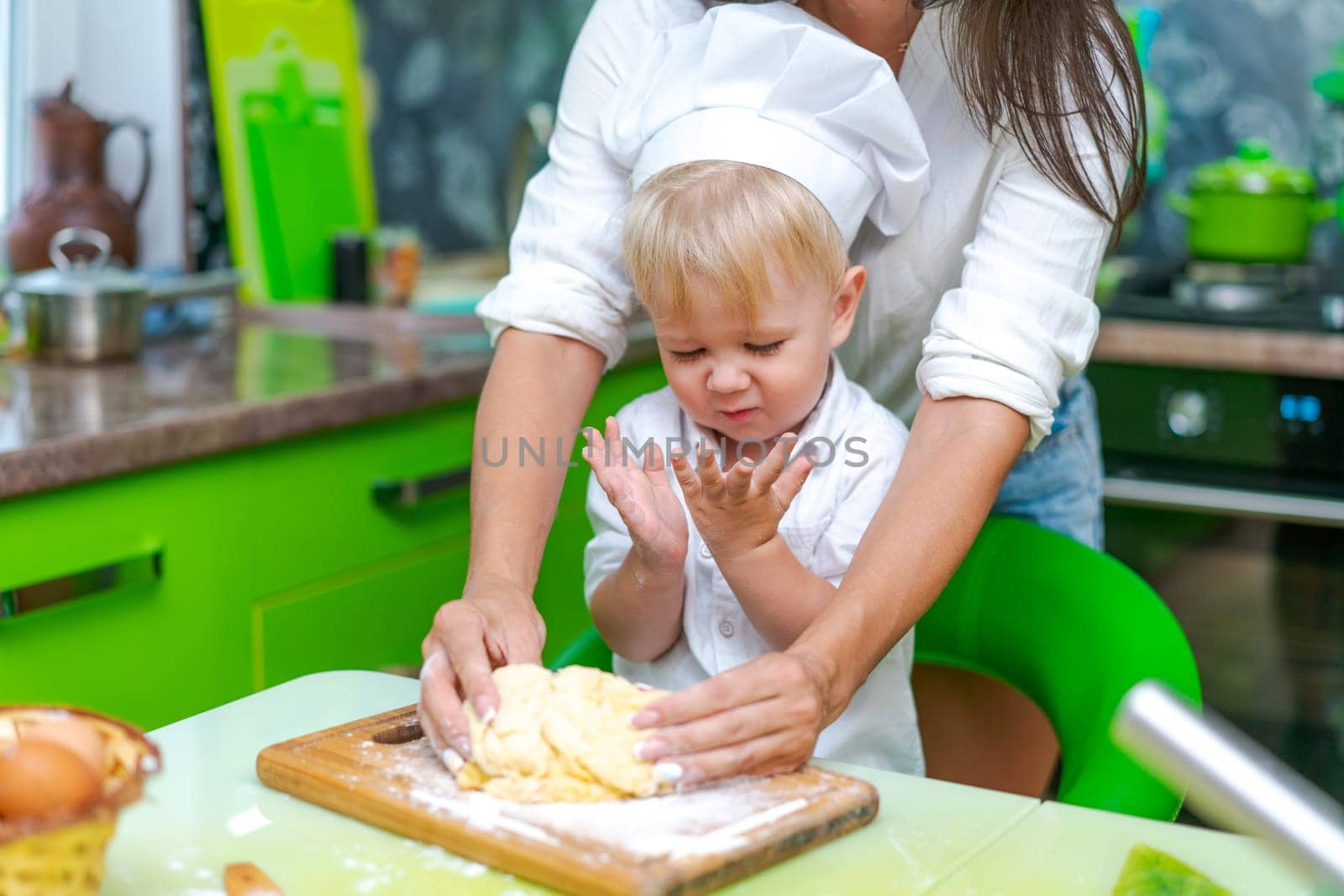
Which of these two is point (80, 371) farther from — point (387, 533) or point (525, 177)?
point (525, 177)

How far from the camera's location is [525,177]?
257 centimetres

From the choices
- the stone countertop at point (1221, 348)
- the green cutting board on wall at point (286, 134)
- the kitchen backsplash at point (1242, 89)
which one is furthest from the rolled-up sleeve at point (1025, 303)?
the kitchen backsplash at point (1242, 89)

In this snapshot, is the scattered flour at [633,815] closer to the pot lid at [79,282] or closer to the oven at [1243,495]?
the pot lid at [79,282]

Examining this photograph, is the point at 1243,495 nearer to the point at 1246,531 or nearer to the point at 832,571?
the point at 1246,531

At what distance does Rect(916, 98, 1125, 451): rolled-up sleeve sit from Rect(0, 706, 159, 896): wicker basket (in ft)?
2.12

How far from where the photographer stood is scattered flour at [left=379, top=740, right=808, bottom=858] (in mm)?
750

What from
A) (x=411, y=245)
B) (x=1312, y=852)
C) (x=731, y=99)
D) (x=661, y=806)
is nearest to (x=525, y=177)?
(x=411, y=245)

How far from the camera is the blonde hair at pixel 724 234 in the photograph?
108 centimetres

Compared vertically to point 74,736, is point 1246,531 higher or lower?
lower

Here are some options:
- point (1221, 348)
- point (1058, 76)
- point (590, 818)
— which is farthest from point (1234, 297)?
point (590, 818)

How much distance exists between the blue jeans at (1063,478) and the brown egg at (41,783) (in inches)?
39.4

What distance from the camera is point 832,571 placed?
120cm

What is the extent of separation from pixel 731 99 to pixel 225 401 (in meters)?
0.75

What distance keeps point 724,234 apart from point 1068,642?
1.52 ft
